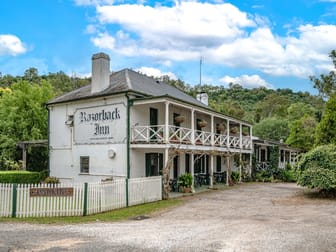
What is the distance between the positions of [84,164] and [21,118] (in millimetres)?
15860

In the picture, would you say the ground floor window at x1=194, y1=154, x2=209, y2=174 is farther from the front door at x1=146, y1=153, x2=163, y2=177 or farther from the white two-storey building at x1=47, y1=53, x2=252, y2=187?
the front door at x1=146, y1=153, x2=163, y2=177

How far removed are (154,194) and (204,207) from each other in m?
2.79

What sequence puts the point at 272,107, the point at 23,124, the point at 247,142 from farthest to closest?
1. the point at 272,107
2. the point at 23,124
3. the point at 247,142

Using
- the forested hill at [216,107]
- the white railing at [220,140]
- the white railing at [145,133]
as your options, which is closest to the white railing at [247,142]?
the white railing at [220,140]

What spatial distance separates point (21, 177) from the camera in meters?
22.2

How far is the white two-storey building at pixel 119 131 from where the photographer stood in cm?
1795

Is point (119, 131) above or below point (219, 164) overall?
above

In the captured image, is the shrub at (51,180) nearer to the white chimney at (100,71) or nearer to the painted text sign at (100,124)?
the painted text sign at (100,124)

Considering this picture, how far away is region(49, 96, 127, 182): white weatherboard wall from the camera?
60.5 feet

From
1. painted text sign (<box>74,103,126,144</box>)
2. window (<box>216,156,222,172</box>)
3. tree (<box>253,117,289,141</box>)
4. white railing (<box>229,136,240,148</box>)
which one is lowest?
window (<box>216,156,222,172</box>)

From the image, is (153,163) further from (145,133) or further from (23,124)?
(23,124)

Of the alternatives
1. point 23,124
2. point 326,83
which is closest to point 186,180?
point 326,83

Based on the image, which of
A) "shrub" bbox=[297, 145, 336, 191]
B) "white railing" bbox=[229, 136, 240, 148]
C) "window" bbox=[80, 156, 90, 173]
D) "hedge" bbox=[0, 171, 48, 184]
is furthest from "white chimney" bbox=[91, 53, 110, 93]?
"shrub" bbox=[297, 145, 336, 191]

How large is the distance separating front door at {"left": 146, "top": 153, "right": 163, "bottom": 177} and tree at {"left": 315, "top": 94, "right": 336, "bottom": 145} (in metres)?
9.27
